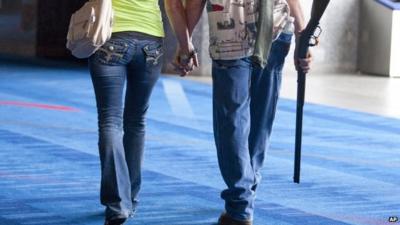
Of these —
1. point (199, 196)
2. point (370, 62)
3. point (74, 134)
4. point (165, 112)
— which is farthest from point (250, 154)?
point (370, 62)

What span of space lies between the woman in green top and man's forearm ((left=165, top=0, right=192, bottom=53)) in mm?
98

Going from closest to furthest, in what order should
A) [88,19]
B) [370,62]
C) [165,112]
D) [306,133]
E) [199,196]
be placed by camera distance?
[88,19] < [199,196] < [306,133] < [165,112] < [370,62]

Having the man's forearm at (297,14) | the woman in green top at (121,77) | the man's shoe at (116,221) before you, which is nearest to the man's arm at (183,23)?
the woman in green top at (121,77)

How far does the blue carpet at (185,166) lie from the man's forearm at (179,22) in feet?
3.19

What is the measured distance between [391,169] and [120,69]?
308 cm

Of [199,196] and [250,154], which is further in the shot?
[199,196]

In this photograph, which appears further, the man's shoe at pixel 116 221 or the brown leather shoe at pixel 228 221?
the brown leather shoe at pixel 228 221

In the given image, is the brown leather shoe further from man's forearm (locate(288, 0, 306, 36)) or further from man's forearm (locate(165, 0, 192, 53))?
man's forearm (locate(288, 0, 306, 36))

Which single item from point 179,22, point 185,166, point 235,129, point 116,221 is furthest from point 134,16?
point 185,166

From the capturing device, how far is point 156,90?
39.0 ft

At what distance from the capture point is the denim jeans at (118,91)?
4.82 meters

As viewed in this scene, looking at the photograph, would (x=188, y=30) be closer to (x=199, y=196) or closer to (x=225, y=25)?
(x=225, y=25)

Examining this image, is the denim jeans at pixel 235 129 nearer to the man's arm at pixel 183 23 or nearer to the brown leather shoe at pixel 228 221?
the brown leather shoe at pixel 228 221

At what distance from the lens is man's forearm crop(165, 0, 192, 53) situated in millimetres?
5051
